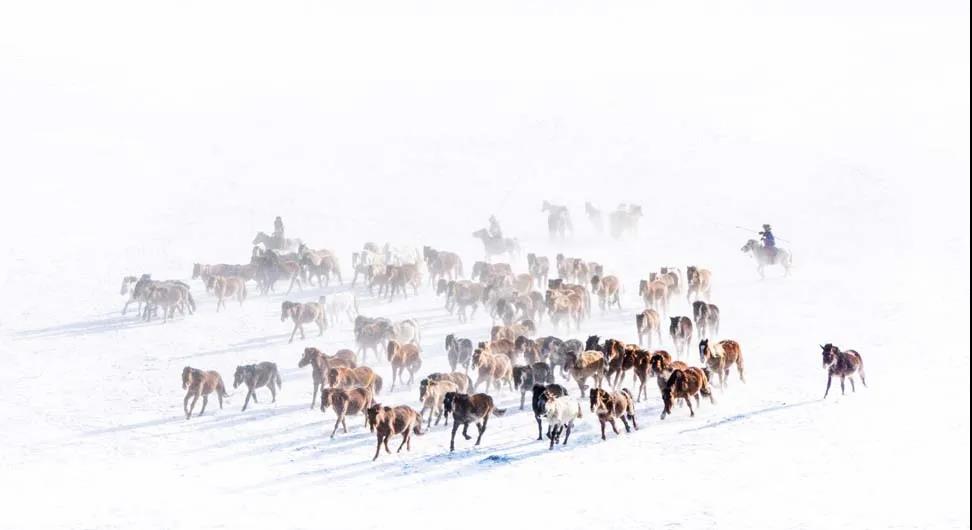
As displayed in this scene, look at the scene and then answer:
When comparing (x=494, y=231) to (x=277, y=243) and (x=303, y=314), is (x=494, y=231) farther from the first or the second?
(x=303, y=314)

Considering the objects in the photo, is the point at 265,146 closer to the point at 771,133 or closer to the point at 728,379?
the point at 771,133

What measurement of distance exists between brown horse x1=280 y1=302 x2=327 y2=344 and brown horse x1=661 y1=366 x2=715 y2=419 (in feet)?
44.7

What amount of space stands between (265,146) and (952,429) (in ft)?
211

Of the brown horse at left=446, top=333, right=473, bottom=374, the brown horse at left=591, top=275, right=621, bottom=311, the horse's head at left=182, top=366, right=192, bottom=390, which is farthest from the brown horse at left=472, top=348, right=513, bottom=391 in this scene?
the brown horse at left=591, top=275, right=621, bottom=311

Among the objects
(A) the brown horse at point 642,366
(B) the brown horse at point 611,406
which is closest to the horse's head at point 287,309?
(A) the brown horse at point 642,366

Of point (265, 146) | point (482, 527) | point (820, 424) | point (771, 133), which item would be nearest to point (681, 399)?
point (820, 424)

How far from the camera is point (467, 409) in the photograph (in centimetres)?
2014

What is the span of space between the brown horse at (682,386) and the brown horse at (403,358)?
728 cm

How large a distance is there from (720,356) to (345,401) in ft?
29.4

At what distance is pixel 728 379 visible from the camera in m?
25.0

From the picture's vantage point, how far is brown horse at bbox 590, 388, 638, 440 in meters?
19.9

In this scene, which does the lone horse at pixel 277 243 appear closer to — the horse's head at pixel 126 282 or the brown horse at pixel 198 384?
the horse's head at pixel 126 282

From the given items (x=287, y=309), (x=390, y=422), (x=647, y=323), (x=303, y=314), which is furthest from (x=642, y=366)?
(x=287, y=309)

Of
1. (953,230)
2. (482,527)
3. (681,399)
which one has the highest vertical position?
(953,230)
